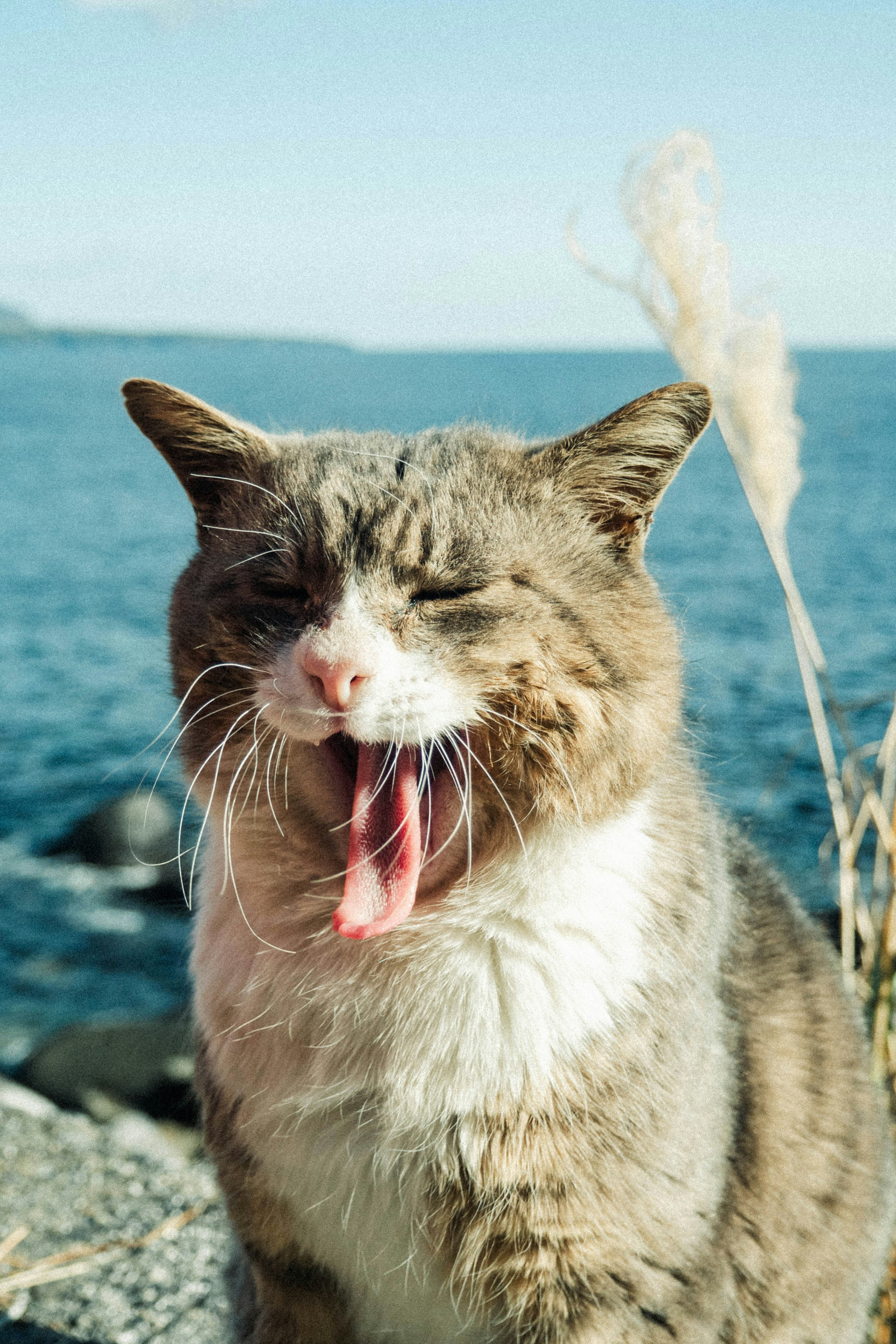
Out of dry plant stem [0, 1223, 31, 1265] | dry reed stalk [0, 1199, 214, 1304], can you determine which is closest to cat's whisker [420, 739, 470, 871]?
dry reed stalk [0, 1199, 214, 1304]

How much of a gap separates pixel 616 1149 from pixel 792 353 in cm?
216

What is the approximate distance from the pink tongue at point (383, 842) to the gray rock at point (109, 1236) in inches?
52.2

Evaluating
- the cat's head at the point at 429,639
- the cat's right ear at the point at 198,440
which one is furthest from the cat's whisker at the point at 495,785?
the cat's right ear at the point at 198,440

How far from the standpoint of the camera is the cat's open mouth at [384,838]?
148 cm

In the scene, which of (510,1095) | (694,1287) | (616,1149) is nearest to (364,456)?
(510,1095)

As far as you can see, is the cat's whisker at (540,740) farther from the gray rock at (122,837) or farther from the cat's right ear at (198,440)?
the gray rock at (122,837)

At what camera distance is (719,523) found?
18.1 metres

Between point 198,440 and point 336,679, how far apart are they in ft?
2.19

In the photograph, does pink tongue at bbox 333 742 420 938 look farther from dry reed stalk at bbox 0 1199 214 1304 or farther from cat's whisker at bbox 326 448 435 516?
dry reed stalk at bbox 0 1199 214 1304

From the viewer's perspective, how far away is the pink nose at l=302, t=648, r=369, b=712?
4.50 feet

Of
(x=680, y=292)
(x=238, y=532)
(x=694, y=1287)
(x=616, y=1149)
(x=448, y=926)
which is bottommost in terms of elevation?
(x=694, y=1287)

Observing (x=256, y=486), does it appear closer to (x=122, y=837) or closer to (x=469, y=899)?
(x=469, y=899)

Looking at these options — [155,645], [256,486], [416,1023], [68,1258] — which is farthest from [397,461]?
[155,645]

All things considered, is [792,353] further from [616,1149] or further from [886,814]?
[616,1149]
